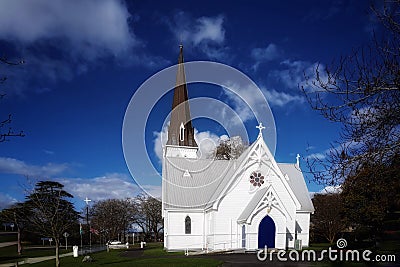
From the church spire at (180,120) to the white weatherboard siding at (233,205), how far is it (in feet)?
28.6

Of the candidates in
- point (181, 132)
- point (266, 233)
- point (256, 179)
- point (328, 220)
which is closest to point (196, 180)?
point (256, 179)

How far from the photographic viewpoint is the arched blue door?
2933 centimetres

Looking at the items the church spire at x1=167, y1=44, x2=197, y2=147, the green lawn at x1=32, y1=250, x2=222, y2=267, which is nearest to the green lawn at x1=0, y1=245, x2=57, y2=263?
the green lawn at x1=32, y1=250, x2=222, y2=267

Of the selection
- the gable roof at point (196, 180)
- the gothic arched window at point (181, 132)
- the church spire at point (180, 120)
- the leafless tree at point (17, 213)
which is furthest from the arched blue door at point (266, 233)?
the leafless tree at point (17, 213)

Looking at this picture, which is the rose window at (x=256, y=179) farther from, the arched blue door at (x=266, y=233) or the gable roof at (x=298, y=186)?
the gable roof at (x=298, y=186)

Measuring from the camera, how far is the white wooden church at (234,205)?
1161 inches

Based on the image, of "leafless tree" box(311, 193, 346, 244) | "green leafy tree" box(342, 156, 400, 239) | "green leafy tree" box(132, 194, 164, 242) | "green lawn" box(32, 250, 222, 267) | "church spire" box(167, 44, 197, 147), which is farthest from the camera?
"green leafy tree" box(132, 194, 164, 242)

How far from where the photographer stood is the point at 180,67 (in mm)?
46625

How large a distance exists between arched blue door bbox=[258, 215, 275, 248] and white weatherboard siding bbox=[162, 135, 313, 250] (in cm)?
36

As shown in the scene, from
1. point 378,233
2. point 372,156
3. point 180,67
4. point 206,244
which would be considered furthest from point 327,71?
point 180,67

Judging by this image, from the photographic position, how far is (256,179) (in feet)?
107

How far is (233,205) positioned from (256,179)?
3.51m

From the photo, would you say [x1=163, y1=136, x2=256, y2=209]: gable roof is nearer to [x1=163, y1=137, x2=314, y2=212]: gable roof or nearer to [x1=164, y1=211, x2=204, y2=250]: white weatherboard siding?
[x1=163, y1=137, x2=314, y2=212]: gable roof

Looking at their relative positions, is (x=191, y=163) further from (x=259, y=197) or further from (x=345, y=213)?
(x=345, y=213)
